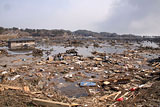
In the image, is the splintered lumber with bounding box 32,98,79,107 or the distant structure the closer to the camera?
the splintered lumber with bounding box 32,98,79,107

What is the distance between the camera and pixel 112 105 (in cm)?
543

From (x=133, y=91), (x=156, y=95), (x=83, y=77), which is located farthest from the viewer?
(x=83, y=77)

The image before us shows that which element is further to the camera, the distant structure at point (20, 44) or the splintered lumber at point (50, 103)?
the distant structure at point (20, 44)

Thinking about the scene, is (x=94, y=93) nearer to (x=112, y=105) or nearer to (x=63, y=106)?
(x=112, y=105)

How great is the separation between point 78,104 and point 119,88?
126 inches

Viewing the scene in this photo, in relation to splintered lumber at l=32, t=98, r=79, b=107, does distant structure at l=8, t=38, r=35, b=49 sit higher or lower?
higher

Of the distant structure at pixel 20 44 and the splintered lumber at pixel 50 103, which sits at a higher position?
the distant structure at pixel 20 44

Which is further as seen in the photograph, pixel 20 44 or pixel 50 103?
pixel 20 44

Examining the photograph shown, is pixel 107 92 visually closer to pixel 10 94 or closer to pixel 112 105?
pixel 112 105

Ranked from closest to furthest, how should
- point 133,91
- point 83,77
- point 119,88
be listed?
point 133,91 → point 119,88 → point 83,77

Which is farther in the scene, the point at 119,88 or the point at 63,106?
the point at 119,88

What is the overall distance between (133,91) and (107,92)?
4.45 feet

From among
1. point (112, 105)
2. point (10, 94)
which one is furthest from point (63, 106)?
point (10, 94)

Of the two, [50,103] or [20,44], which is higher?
[20,44]
